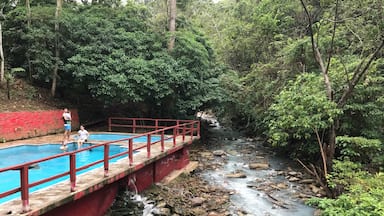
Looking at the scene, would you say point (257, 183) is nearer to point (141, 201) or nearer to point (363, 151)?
point (363, 151)

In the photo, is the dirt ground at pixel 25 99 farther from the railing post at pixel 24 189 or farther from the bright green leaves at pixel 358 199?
the bright green leaves at pixel 358 199

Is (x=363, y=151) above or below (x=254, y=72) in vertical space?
below

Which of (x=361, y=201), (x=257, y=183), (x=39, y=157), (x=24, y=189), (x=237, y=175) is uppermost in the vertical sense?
(x=24, y=189)

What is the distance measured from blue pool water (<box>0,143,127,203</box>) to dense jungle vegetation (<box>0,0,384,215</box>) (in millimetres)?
4724

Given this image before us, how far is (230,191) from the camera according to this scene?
35.2ft

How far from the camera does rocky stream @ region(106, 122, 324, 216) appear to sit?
8523 millimetres

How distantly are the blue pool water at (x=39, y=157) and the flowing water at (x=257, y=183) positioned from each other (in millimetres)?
4506

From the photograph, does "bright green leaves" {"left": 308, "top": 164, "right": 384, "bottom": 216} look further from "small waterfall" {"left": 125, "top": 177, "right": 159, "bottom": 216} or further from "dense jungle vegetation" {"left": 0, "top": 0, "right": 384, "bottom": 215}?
"small waterfall" {"left": 125, "top": 177, "right": 159, "bottom": 216}

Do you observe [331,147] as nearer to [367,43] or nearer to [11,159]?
[367,43]

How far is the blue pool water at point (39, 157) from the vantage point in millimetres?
7645

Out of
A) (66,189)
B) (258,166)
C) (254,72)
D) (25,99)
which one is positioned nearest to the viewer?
(66,189)

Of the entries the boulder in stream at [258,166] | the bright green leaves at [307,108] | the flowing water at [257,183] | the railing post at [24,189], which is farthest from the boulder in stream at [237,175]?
the railing post at [24,189]

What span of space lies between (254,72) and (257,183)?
31.9 feet

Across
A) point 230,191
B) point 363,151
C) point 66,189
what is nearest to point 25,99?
point 66,189
